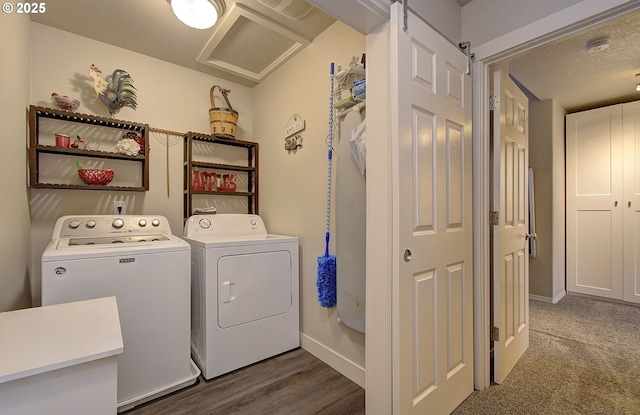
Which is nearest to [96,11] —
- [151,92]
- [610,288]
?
[151,92]

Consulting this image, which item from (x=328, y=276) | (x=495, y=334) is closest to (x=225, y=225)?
(x=328, y=276)

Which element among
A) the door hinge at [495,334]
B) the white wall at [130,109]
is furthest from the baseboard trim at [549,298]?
the white wall at [130,109]

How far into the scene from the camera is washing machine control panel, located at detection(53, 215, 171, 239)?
6.23ft

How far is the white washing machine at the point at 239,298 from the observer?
6.13 feet

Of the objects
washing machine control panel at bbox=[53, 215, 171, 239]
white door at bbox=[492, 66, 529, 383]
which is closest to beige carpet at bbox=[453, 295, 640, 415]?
white door at bbox=[492, 66, 529, 383]

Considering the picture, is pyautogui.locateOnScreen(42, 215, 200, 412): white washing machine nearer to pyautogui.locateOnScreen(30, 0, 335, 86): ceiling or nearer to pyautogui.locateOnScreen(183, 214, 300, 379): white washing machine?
pyautogui.locateOnScreen(183, 214, 300, 379): white washing machine

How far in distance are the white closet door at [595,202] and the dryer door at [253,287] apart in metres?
3.76

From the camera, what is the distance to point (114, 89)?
214 cm

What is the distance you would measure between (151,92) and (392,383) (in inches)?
112

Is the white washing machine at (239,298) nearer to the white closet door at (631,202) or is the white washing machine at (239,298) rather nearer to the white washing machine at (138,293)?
the white washing machine at (138,293)

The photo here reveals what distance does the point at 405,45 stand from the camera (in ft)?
4.07

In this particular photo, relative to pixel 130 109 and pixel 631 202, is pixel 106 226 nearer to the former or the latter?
pixel 130 109

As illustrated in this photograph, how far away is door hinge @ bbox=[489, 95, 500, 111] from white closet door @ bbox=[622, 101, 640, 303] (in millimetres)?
2790

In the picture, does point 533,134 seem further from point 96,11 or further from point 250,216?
point 96,11
